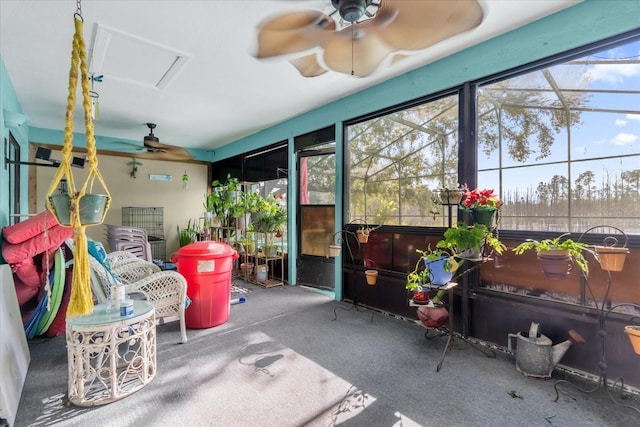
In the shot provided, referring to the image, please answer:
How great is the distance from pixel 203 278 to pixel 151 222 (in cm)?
408

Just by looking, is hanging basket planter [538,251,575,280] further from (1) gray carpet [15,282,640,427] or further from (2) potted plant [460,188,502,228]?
(1) gray carpet [15,282,640,427]

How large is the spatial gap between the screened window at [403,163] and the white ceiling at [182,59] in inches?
20.0

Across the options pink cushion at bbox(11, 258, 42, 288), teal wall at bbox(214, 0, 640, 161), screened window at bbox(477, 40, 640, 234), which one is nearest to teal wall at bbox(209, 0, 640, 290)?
teal wall at bbox(214, 0, 640, 161)

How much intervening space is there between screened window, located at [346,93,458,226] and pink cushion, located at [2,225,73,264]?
9.55 feet

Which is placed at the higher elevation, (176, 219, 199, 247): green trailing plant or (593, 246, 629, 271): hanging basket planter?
(593, 246, 629, 271): hanging basket planter

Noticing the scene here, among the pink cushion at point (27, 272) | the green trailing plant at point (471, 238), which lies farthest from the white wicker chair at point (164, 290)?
the green trailing plant at point (471, 238)

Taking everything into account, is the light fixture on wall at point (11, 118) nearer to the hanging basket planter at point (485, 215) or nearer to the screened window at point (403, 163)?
the screened window at point (403, 163)

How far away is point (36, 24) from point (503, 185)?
12.8 ft

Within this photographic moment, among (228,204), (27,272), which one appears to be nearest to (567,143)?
(27,272)

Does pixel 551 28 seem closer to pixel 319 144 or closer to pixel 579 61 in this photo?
pixel 579 61

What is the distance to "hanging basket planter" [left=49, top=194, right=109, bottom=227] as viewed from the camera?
1265mm

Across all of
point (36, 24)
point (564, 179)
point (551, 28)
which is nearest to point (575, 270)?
point (564, 179)

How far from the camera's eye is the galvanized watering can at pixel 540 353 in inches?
83.2

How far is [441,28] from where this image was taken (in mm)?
2061
